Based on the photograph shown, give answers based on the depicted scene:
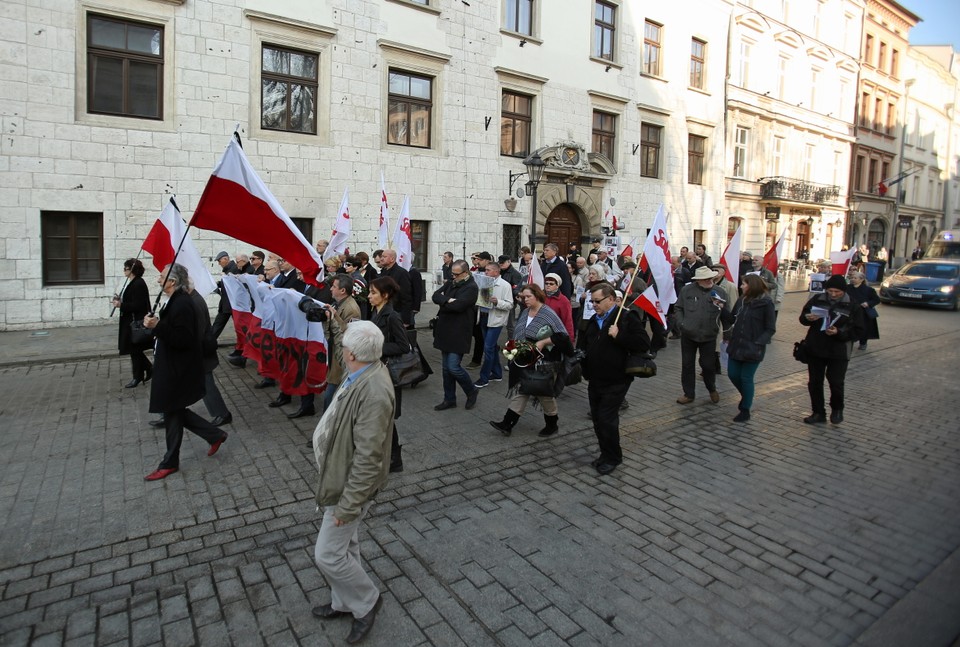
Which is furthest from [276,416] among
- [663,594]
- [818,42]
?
[818,42]

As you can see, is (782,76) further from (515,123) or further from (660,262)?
(660,262)

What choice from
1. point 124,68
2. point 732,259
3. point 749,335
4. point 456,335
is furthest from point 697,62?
point 456,335

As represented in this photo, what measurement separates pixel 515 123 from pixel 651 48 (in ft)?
25.4

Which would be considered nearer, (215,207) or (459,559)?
(459,559)

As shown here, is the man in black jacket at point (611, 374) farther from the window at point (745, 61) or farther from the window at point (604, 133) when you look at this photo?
the window at point (745, 61)

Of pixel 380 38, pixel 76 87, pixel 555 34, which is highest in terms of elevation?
pixel 555 34

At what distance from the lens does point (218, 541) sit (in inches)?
172

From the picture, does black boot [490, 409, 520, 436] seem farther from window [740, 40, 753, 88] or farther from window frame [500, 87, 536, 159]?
window [740, 40, 753, 88]

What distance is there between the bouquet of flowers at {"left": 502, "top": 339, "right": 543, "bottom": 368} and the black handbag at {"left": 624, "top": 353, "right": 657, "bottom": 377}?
969mm

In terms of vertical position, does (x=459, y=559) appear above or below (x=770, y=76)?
below

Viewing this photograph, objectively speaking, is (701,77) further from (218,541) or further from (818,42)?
(218,541)

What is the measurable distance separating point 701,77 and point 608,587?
85.3 ft

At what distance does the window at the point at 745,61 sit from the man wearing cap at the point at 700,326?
23.0m

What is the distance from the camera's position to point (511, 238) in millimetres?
19781
